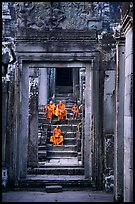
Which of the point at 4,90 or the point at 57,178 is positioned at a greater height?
the point at 4,90

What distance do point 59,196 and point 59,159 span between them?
20.0 ft

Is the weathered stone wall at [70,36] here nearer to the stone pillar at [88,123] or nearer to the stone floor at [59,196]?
the stone pillar at [88,123]

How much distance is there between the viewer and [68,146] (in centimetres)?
1587

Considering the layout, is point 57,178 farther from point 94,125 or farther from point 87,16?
point 87,16

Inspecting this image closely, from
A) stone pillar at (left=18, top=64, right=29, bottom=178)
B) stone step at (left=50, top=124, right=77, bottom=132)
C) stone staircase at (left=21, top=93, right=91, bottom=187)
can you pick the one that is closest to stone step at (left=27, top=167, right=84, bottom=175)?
stone staircase at (left=21, top=93, right=91, bottom=187)

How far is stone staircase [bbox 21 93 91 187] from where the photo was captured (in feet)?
32.8

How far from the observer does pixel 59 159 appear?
1478 centimetres

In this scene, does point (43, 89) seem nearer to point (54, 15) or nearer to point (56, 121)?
point (56, 121)

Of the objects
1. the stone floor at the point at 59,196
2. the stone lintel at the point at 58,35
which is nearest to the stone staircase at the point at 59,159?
the stone floor at the point at 59,196

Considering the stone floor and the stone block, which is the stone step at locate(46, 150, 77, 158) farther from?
the stone block

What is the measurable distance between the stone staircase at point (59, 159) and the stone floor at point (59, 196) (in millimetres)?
480

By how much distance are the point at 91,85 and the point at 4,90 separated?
218 cm

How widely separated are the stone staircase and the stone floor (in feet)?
1.58

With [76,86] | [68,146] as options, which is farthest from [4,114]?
[76,86]
